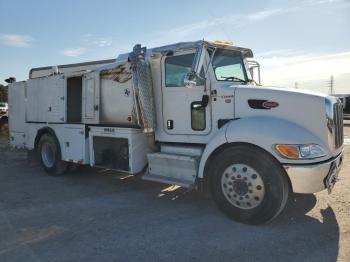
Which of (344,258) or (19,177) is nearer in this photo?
(344,258)

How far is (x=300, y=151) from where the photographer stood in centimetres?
479

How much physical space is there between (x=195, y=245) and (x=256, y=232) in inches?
35.2

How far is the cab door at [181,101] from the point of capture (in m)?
6.04

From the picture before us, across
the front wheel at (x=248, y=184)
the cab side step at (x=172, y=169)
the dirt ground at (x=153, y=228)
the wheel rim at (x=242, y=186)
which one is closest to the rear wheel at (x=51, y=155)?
the dirt ground at (x=153, y=228)

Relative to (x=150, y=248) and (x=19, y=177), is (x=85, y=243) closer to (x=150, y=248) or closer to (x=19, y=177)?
(x=150, y=248)

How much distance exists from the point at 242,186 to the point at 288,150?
0.81 metres

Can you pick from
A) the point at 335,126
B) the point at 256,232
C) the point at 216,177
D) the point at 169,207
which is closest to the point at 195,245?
the point at 256,232

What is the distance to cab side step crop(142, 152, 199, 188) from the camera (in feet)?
19.1

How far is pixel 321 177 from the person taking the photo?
4.80 metres

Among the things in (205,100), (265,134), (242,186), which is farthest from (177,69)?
(242,186)

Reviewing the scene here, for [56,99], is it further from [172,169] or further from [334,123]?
[334,123]

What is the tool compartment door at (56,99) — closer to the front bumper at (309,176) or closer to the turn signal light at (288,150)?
the turn signal light at (288,150)

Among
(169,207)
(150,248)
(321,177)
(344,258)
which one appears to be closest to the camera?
(344,258)

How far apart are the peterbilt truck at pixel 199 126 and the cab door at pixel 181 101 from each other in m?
0.02
